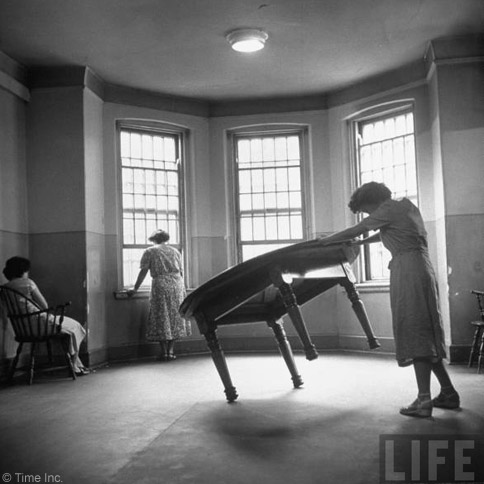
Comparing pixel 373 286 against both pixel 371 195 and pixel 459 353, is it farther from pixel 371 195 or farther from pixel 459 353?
pixel 371 195

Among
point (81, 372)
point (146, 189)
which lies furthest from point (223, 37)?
point (81, 372)

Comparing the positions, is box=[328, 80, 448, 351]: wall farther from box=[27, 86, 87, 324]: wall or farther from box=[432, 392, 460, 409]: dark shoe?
box=[27, 86, 87, 324]: wall

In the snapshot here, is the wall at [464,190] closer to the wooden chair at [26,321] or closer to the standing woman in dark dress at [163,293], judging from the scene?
the standing woman in dark dress at [163,293]

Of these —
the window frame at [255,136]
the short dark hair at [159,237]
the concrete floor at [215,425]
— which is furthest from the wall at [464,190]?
the short dark hair at [159,237]

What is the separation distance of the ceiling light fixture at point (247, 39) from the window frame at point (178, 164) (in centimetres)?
210

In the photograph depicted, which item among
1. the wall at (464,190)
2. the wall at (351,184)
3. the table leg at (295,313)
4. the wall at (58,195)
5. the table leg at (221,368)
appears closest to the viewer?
the table leg at (295,313)

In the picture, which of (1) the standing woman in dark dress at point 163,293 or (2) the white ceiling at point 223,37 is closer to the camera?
(2) the white ceiling at point 223,37

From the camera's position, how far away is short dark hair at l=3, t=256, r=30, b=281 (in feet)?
20.2

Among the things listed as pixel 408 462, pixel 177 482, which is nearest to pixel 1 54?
pixel 177 482

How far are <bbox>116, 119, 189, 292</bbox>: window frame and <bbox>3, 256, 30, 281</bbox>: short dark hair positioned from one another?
156 cm

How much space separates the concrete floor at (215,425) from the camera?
3.01m

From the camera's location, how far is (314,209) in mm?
8172

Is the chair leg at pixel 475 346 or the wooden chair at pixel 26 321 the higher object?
the wooden chair at pixel 26 321

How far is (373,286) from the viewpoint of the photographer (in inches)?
297
